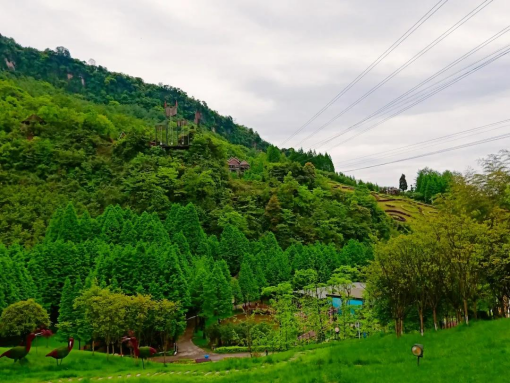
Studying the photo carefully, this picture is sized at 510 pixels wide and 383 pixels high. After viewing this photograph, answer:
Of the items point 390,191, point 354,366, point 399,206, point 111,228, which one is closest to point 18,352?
point 354,366

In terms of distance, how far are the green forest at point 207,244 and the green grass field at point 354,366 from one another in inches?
111

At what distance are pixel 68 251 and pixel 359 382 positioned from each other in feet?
104

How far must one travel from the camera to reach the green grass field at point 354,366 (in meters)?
12.1

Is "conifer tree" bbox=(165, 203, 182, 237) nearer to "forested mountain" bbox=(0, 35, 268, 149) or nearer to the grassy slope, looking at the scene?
the grassy slope

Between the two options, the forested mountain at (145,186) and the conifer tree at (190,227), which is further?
the forested mountain at (145,186)

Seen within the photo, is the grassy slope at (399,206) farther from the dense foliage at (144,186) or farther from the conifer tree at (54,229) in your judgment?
the conifer tree at (54,229)

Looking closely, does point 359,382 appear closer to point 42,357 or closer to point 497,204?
point 42,357

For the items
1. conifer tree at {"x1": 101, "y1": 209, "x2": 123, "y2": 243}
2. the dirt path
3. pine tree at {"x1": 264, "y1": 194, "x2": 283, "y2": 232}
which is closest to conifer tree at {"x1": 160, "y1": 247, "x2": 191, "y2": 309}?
the dirt path

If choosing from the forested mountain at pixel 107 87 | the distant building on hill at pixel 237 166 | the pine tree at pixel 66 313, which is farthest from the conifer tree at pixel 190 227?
the forested mountain at pixel 107 87

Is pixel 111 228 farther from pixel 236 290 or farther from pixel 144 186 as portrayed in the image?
pixel 144 186

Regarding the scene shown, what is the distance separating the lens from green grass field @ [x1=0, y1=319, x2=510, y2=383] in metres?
12.1

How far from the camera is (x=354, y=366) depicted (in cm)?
1412

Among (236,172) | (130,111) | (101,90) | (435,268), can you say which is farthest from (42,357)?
(101,90)

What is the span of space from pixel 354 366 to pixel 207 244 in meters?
37.6
